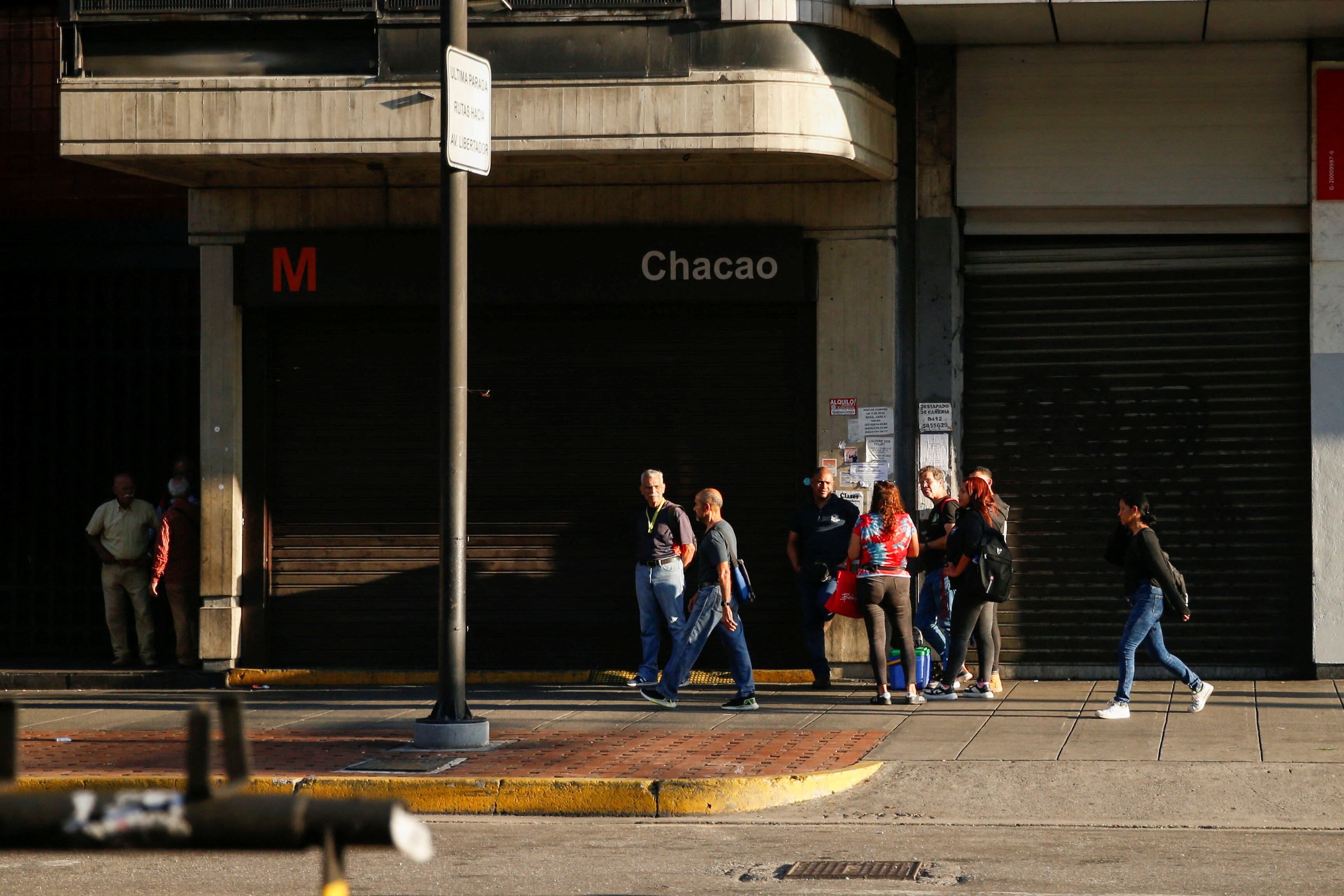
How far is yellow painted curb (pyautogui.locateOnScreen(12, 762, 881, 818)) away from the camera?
8227 mm

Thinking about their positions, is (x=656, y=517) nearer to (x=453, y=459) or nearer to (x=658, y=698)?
(x=658, y=698)


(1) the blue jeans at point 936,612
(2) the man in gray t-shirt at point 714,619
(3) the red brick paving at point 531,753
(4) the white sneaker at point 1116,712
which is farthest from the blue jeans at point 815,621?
(4) the white sneaker at point 1116,712

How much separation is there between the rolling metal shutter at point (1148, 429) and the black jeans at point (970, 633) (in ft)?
4.31

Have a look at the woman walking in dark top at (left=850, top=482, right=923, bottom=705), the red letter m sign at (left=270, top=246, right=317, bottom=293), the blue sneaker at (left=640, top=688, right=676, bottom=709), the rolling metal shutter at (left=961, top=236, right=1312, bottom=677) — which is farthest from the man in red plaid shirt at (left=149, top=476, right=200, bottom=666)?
the rolling metal shutter at (left=961, top=236, right=1312, bottom=677)

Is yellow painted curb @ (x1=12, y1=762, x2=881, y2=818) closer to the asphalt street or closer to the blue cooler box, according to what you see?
→ the asphalt street

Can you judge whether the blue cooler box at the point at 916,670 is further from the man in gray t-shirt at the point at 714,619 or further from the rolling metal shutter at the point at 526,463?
the rolling metal shutter at the point at 526,463

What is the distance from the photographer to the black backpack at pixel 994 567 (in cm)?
1170

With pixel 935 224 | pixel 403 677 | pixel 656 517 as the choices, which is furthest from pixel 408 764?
pixel 935 224

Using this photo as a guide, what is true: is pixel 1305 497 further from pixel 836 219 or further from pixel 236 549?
pixel 236 549

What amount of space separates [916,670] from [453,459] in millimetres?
4503

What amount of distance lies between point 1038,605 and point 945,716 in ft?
8.72

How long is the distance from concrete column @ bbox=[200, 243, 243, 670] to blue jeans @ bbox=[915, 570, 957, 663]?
19.1 ft

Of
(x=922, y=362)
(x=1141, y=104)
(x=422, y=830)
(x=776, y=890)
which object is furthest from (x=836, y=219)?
(x=422, y=830)

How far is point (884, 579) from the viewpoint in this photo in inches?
460
